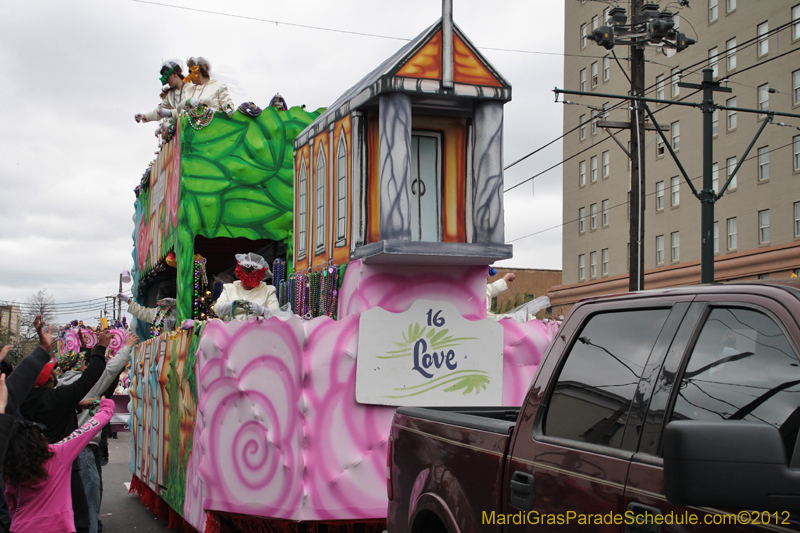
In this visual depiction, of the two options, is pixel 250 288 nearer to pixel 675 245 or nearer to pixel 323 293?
pixel 323 293

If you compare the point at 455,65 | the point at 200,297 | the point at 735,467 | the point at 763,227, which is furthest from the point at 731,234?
the point at 735,467

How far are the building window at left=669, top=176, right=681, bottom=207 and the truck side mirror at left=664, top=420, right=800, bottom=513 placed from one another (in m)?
36.3

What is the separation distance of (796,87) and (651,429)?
3184cm

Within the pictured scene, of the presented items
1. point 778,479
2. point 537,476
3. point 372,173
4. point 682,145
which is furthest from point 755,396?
point 682,145

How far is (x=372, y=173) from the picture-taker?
8188 millimetres

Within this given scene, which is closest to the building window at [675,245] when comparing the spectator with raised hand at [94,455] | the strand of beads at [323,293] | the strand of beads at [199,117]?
the strand of beads at [199,117]

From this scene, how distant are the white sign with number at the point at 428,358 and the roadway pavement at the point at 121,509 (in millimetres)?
3694

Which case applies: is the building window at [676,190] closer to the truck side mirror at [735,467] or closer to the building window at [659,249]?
the building window at [659,249]

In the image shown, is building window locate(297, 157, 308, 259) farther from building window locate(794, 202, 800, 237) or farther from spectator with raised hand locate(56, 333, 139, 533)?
building window locate(794, 202, 800, 237)

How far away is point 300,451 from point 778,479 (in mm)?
5683

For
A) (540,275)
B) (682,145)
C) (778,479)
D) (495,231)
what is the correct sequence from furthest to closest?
1. (540,275)
2. (682,145)
3. (495,231)
4. (778,479)

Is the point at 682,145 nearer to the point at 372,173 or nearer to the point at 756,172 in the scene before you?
the point at 756,172

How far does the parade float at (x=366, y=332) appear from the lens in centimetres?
736

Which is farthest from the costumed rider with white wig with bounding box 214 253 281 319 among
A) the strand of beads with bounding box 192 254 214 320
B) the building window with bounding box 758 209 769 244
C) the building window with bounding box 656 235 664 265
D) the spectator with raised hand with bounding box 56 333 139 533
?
the building window with bounding box 656 235 664 265
